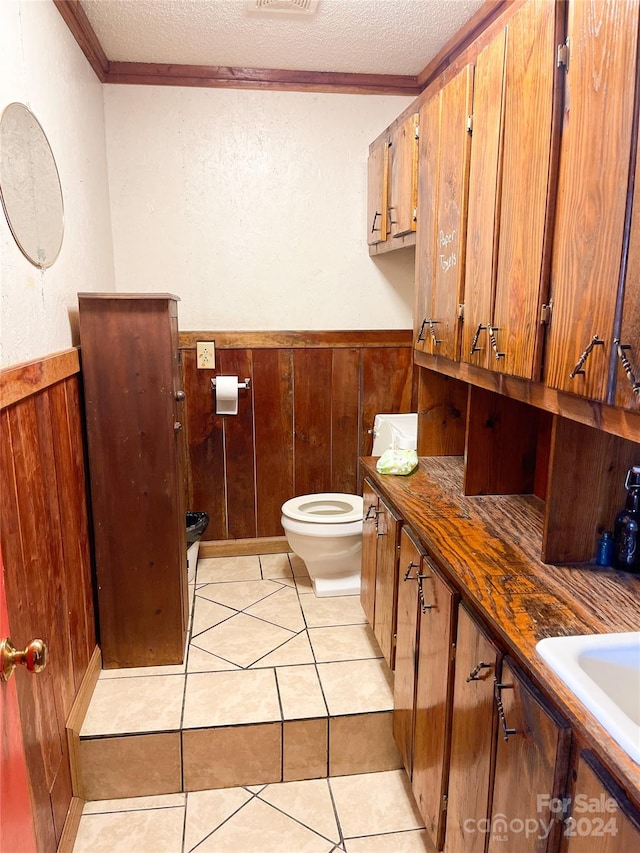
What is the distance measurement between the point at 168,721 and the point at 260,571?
3.89 ft

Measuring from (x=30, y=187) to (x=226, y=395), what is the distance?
1569mm

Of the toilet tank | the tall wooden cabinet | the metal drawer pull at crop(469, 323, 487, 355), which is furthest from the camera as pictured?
the toilet tank

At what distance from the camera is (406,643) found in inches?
69.8

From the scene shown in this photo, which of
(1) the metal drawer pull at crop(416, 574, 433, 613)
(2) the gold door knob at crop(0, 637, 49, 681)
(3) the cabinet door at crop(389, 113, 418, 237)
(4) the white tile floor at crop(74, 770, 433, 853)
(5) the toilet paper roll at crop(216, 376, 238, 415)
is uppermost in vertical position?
(3) the cabinet door at crop(389, 113, 418, 237)

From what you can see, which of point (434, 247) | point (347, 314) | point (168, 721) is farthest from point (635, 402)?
point (347, 314)

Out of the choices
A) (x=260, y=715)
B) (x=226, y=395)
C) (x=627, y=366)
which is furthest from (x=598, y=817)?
(x=226, y=395)

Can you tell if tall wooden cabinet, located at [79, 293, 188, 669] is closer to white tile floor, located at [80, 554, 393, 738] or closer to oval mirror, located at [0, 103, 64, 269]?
white tile floor, located at [80, 554, 393, 738]

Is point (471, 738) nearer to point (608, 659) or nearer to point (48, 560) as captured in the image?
point (608, 659)

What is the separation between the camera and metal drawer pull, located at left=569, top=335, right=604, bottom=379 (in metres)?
1.09

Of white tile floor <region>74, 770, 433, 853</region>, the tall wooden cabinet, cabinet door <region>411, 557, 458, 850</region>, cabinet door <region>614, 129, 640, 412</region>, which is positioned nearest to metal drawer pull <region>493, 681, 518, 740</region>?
cabinet door <region>411, 557, 458, 850</region>

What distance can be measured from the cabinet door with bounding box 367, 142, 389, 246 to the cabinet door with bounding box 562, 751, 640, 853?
2414 millimetres

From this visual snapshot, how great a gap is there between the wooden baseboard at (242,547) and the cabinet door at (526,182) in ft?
6.87

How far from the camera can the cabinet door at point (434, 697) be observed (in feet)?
4.60

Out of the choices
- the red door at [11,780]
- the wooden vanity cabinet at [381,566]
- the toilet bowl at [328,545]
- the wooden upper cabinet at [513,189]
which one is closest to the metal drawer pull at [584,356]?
the wooden upper cabinet at [513,189]
